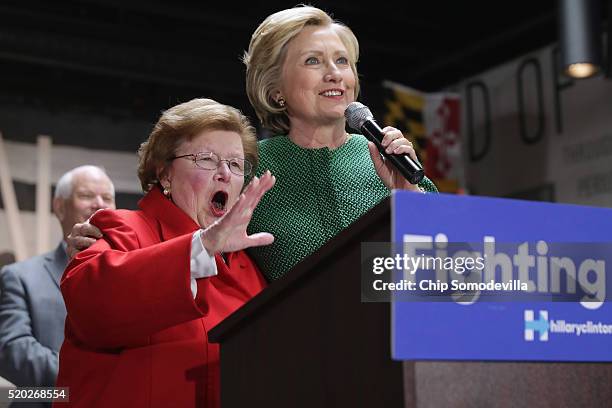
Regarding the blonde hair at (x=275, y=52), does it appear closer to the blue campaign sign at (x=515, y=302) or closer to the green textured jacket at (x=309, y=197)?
the green textured jacket at (x=309, y=197)

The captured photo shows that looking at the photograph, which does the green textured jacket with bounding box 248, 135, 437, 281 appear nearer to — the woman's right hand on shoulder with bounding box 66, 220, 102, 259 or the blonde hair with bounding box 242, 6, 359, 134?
the blonde hair with bounding box 242, 6, 359, 134

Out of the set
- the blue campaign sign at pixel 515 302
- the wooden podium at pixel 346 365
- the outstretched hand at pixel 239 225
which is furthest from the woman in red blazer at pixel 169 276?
the blue campaign sign at pixel 515 302

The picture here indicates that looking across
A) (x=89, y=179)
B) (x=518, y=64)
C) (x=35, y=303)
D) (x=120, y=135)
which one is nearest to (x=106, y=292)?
(x=35, y=303)

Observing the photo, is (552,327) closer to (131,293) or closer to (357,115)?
(131,293)

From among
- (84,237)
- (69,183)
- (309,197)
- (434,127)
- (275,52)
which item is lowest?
(84,237)

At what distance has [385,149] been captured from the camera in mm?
1579

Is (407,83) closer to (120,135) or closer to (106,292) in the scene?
(120,135)

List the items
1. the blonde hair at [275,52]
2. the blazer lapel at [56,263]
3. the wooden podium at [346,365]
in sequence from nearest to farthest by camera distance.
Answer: the wooden podium at [346,365] < the blonde hair at [275,52] < the blazer lapel at [56,263]

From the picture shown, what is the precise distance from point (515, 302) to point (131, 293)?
615 mm

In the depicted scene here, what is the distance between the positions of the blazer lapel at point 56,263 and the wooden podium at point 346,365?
2571 mm

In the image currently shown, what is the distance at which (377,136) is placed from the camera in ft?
5.35

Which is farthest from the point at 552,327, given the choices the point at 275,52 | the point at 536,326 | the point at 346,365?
the point at 275,52

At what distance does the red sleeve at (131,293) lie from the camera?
1.35 metres

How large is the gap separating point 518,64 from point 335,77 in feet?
16.9
